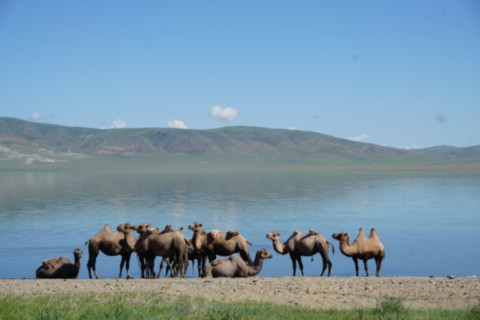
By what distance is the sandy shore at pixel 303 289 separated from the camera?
1324cm

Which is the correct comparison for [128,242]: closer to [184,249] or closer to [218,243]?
[184,249]

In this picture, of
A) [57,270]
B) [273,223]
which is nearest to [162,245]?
[57,270]

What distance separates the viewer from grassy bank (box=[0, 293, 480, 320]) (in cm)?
1018

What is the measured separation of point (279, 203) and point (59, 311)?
1648 inches

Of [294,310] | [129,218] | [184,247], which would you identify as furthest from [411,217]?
[294,310]

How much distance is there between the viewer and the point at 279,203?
51781 mm

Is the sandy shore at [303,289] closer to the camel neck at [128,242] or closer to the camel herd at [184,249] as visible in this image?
the camel herd at [184,249]

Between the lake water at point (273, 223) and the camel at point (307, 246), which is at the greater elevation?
the camel at point (307, 246)

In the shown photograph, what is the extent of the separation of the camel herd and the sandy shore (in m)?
1.43

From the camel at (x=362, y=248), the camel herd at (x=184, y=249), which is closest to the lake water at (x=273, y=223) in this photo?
the camel herd at (x=184, y=249)

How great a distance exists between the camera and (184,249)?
18.5 m

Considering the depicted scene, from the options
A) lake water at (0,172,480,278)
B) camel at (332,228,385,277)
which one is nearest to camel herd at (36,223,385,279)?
camel at (332,228,385,277)

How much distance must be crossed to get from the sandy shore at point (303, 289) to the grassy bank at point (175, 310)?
1.26 metres

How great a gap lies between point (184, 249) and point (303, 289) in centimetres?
490
